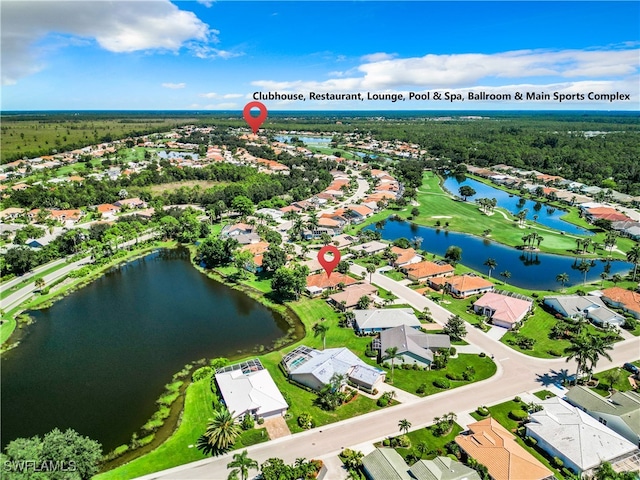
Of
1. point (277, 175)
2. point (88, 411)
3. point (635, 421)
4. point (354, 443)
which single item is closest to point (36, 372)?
point (88, 411)

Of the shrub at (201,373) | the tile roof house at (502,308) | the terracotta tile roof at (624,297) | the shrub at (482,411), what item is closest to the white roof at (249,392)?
the shrub at (201,373)

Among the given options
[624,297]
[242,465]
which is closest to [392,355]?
[242,465]

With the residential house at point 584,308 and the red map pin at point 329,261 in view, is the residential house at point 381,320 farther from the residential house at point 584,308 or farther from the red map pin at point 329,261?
the residential house at point 584,308

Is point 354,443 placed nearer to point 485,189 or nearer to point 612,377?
point 612,377

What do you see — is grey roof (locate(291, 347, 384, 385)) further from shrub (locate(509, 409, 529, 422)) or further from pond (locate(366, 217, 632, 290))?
pond (locate(366, 217, 632, 290))

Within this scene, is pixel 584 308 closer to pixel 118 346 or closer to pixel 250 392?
pixel 250 392

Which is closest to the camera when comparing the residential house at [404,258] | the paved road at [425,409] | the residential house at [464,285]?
the paved road at [425,409]
